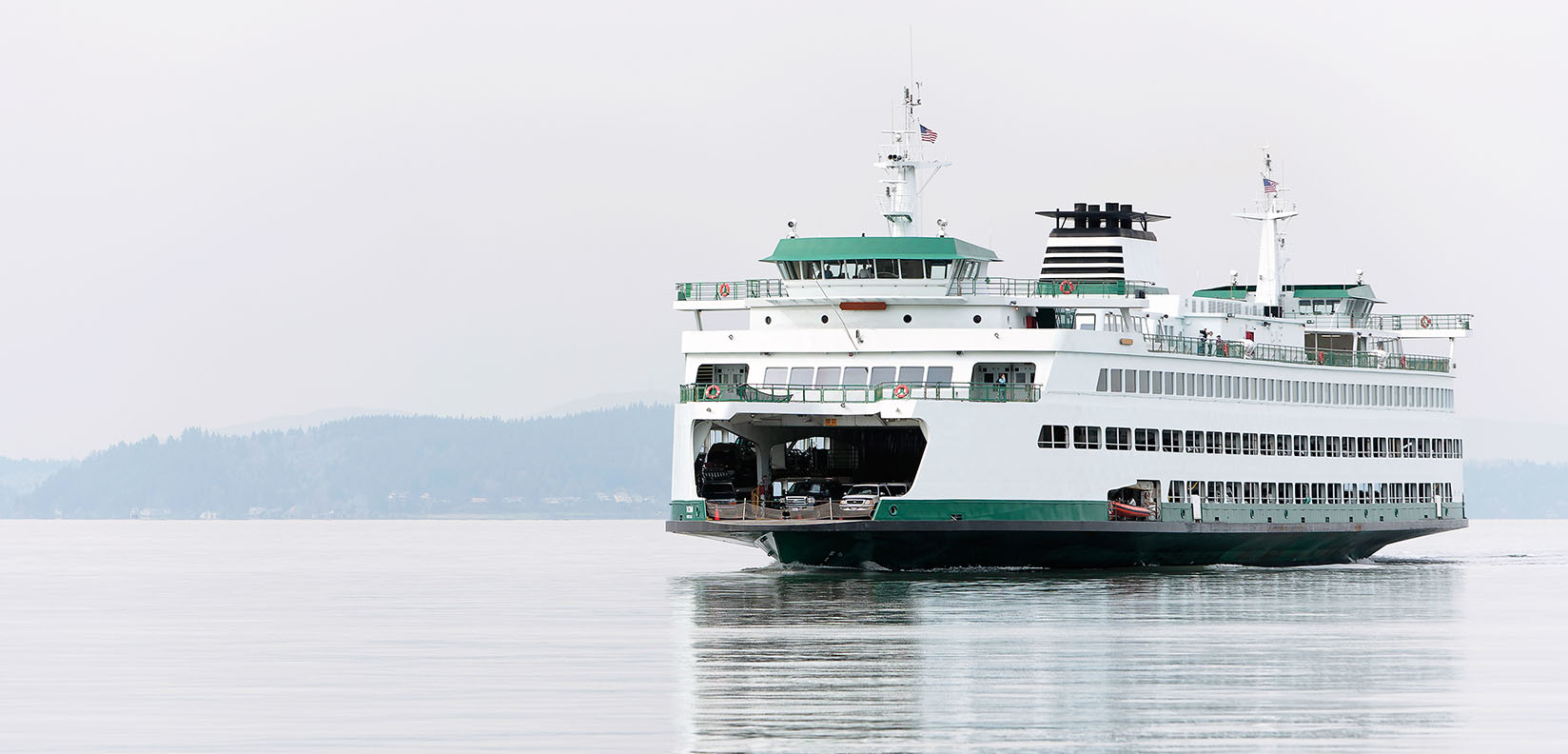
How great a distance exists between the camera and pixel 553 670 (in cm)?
3519

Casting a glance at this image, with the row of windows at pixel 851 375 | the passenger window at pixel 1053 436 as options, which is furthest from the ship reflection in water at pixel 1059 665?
the row of windows at pixel 851 375

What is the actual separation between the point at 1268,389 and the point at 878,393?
15592mm

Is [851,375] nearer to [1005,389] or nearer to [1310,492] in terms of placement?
[1005,389]

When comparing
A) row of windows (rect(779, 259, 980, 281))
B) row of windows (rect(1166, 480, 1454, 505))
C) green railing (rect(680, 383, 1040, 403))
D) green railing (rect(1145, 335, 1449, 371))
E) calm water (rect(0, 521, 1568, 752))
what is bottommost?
calm water (rect(0, 521, 1568, 752))

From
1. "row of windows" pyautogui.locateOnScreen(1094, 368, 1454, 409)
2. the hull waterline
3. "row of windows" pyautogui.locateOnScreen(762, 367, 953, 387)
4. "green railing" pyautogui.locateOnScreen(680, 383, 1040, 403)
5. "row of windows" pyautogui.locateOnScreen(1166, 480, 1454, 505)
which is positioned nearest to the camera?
the hull waterline

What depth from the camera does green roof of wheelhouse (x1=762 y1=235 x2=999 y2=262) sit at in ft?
199

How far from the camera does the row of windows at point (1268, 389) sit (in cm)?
6178

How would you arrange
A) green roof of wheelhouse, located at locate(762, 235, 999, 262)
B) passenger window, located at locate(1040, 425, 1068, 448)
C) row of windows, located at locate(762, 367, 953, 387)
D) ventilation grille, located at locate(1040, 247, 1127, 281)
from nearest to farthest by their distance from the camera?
passenger window, located at locate(1040, 425, 1068, 448)
row of windows, located at locate(762, 367, 953, 387)
green roof of wheelhouse, located at locate(762, 235, 999, 262)
ventilation grille, located at locate(1040, 247, 1127, 281)

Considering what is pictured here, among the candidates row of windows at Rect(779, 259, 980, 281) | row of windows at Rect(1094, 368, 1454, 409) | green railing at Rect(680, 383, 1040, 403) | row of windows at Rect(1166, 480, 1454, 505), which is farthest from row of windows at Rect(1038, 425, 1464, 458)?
row of windows at Rect(779, 259, 980, 281)

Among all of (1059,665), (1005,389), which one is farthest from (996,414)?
(1059,665)

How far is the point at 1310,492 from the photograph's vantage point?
231 feet

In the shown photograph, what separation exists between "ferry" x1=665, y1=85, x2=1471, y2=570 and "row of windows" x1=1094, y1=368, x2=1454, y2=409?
92mm

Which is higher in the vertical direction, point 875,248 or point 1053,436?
point 875,248

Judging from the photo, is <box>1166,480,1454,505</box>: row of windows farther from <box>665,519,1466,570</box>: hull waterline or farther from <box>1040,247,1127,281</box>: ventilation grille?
<box>1040,247,1127,281</box>: ventilation grille
